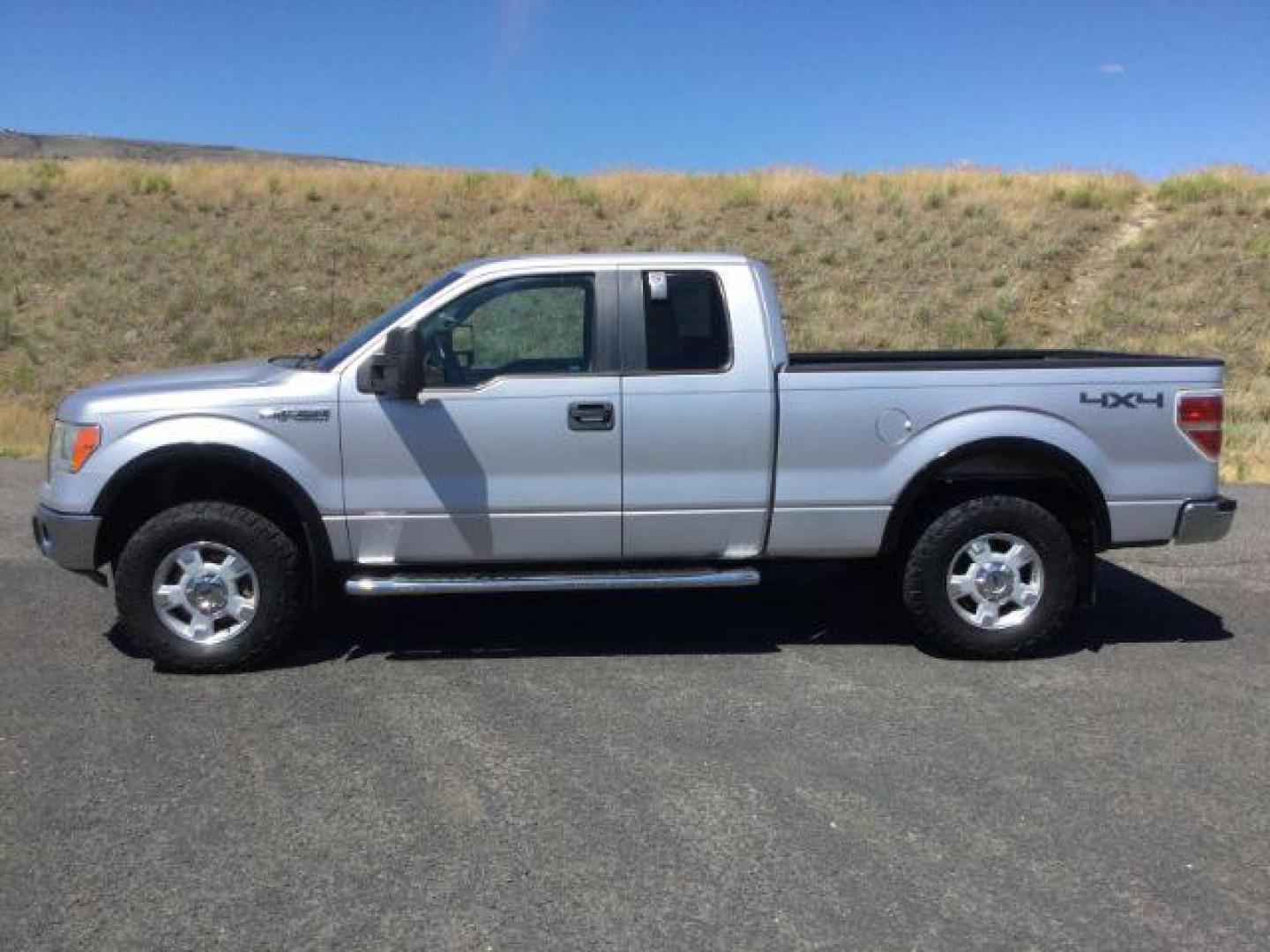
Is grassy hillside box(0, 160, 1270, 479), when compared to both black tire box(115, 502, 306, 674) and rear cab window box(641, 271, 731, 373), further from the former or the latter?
rear cab window box(641, 271, 731, 373)

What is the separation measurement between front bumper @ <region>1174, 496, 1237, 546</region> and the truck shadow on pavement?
73 centimetres

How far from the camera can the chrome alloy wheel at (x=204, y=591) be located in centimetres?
584

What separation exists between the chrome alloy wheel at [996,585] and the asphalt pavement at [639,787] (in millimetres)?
263

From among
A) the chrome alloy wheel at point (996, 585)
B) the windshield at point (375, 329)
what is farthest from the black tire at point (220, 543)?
the chrome alloy wheel at point (996, 585)


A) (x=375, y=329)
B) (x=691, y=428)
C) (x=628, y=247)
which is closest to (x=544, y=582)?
(x=691, y=428)

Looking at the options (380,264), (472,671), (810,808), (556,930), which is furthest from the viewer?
(380,264)

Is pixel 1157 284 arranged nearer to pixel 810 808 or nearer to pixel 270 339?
pixel 270 339

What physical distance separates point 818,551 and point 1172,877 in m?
2.56

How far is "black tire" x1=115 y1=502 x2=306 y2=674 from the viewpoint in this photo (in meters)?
5.79

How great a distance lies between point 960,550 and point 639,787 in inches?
94.9

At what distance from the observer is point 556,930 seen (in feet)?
11.5

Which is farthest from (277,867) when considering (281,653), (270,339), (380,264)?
(380,264)

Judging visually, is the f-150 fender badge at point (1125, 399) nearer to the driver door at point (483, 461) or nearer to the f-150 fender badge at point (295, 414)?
the driver door at point (483, 461)

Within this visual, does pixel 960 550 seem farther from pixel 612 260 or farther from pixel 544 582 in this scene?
pixel 612 260
